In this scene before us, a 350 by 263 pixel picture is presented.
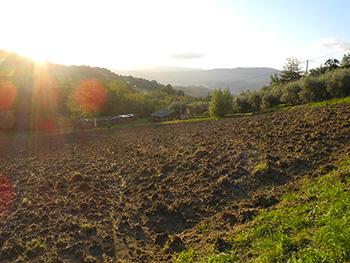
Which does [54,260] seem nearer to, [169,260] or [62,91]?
[169,260]

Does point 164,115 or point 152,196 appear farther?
point 164,115

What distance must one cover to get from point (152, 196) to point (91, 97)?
202ft

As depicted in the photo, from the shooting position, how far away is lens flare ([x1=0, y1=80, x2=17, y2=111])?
6262 centimetres

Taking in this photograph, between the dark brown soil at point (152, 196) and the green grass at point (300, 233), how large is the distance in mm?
597

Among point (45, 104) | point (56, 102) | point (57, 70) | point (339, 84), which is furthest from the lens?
point (57, 70)

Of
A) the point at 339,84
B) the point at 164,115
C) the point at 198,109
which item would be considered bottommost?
the point at 164,115

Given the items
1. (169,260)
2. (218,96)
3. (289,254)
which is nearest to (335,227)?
(289,254)

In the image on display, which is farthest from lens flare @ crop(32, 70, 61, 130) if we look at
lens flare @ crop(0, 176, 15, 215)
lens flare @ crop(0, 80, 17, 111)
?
lens flare @ crop(0, 176, 15, 215)

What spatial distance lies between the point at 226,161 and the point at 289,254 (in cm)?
1083

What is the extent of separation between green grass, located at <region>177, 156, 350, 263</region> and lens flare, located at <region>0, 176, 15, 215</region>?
8308 millimetres

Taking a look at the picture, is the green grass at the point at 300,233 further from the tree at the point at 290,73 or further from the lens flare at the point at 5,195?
the tree at the point at 290,73

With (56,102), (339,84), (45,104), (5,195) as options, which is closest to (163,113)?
(56,102)

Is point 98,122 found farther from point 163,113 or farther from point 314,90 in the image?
point 314,90

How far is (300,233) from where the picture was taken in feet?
24.7
